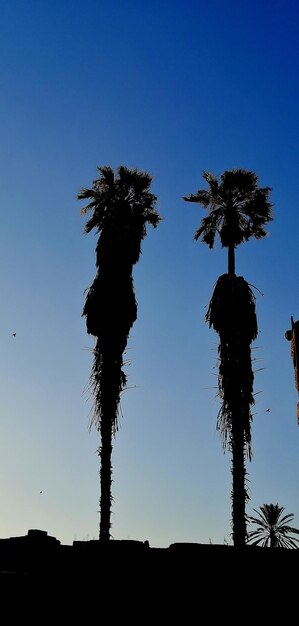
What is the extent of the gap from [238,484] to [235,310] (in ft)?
20.7

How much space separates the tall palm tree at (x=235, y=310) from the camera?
2241 cm

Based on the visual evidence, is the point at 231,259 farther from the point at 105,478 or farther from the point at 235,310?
the point at 105,478

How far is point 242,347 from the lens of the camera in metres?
24.3

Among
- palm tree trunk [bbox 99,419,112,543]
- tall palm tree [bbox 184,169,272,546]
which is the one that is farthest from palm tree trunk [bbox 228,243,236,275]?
palm tree trunk [bbox 99,419,112,543]

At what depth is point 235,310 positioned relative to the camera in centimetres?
2475

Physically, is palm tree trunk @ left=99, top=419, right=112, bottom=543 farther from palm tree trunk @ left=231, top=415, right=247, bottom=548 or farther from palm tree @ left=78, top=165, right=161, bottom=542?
palm tree trunk @ left=231, top=415, right=247, bottom=548

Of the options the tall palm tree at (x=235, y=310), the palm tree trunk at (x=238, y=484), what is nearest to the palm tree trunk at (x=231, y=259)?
the tall palm tree at (x=235, y=310)

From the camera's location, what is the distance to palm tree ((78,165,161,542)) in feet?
74.4

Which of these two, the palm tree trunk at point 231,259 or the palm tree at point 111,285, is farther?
the palm tree trunk at point 231,259

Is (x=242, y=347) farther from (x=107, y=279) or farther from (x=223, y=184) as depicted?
(x=223, y=184)

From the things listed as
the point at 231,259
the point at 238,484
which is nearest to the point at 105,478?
the point at 238,484

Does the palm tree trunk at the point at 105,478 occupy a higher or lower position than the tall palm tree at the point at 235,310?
lower

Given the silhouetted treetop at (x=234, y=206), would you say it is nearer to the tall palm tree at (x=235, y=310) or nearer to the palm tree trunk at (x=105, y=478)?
the tall palm tree at (x=235, y=310)

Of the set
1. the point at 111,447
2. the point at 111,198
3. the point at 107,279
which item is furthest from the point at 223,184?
the point at 111,447
